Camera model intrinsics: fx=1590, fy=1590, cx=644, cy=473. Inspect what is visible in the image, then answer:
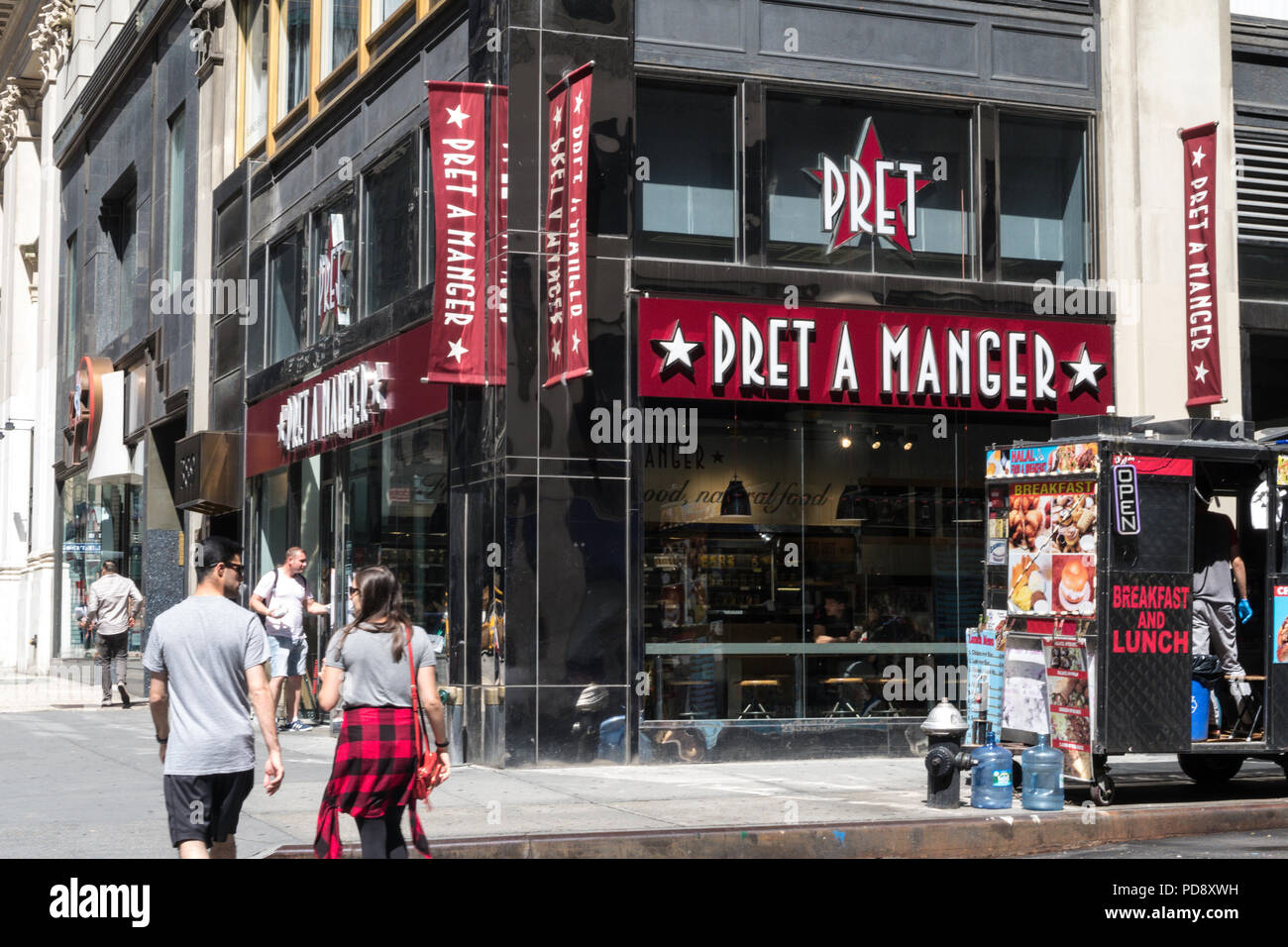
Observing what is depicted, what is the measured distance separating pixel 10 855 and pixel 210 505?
13614 mm

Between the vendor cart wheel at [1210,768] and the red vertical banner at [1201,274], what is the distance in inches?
176

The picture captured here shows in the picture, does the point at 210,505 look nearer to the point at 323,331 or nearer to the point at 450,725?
the point at 323,331

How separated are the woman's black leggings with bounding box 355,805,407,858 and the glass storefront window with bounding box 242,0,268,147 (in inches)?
658

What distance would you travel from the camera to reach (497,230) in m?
14.3

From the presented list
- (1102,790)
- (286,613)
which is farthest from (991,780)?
(286,613)

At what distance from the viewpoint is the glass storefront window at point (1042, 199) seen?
1614cm

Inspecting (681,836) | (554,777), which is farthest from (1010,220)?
(681,836)

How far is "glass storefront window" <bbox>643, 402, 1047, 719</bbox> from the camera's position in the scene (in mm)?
14555

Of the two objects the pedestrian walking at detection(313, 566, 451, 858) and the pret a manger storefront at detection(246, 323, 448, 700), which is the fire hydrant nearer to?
the pedestrian walking at detection(313, 566, 451, 858)

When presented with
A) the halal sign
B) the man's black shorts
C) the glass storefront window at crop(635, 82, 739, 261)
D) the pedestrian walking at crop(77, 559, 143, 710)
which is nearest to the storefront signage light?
the pedestrian walking at crop(77, 559, 143, 710)

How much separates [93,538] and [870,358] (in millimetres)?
21663

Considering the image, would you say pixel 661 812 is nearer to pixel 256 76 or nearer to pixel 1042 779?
pixel 1042 779

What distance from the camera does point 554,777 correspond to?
1305 centimetres

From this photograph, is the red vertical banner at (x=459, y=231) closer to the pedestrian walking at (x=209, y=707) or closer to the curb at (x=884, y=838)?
the curb at (x=884, y=838)
